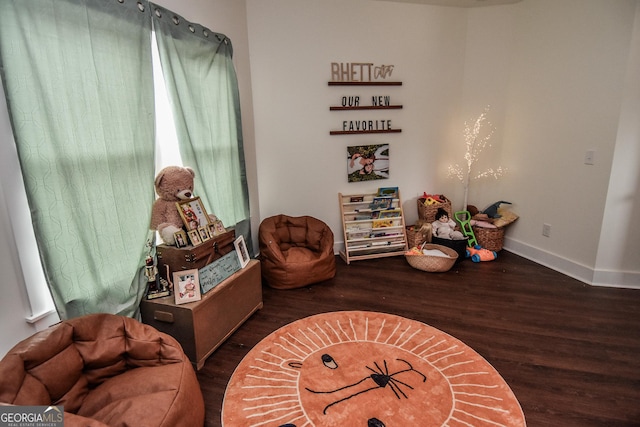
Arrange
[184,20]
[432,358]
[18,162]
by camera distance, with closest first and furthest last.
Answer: [18,162], [432,358], [184,20]

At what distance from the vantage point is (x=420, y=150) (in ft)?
13.2

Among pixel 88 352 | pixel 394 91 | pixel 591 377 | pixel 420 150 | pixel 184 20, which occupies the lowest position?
pixel 591 377

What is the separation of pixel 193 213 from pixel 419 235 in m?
2.48

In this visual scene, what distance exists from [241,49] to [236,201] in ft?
4.73

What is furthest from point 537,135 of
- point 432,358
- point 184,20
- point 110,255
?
point 110,255

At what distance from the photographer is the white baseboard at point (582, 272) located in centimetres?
304

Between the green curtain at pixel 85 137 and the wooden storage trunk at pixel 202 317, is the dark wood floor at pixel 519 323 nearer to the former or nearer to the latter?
the wooden storage trunk at pixel 202 317

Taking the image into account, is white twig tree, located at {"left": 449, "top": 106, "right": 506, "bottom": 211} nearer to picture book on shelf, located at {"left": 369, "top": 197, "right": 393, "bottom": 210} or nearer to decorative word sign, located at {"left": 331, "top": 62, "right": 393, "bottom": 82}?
picture book on shelf, located at {"left": 369, "top": 197, "right": 393, "bottom": 210}

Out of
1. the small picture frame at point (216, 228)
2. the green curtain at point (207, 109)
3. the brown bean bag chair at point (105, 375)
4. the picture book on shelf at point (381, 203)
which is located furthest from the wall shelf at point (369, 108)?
the brown bean bag chair at point (105, 375)

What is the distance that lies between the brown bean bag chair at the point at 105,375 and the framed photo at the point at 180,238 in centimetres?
59

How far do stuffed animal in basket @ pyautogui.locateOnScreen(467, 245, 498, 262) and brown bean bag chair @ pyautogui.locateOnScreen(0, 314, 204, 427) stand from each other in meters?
3.08

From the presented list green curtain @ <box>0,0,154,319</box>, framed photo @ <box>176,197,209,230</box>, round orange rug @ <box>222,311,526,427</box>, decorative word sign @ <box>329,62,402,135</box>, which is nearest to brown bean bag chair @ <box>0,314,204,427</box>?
green curtain @ <box>0,0,154,319</box>

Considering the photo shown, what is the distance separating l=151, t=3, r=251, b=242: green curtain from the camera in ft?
7.51

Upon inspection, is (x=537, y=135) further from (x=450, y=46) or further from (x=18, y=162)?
(x=18, y=162)
